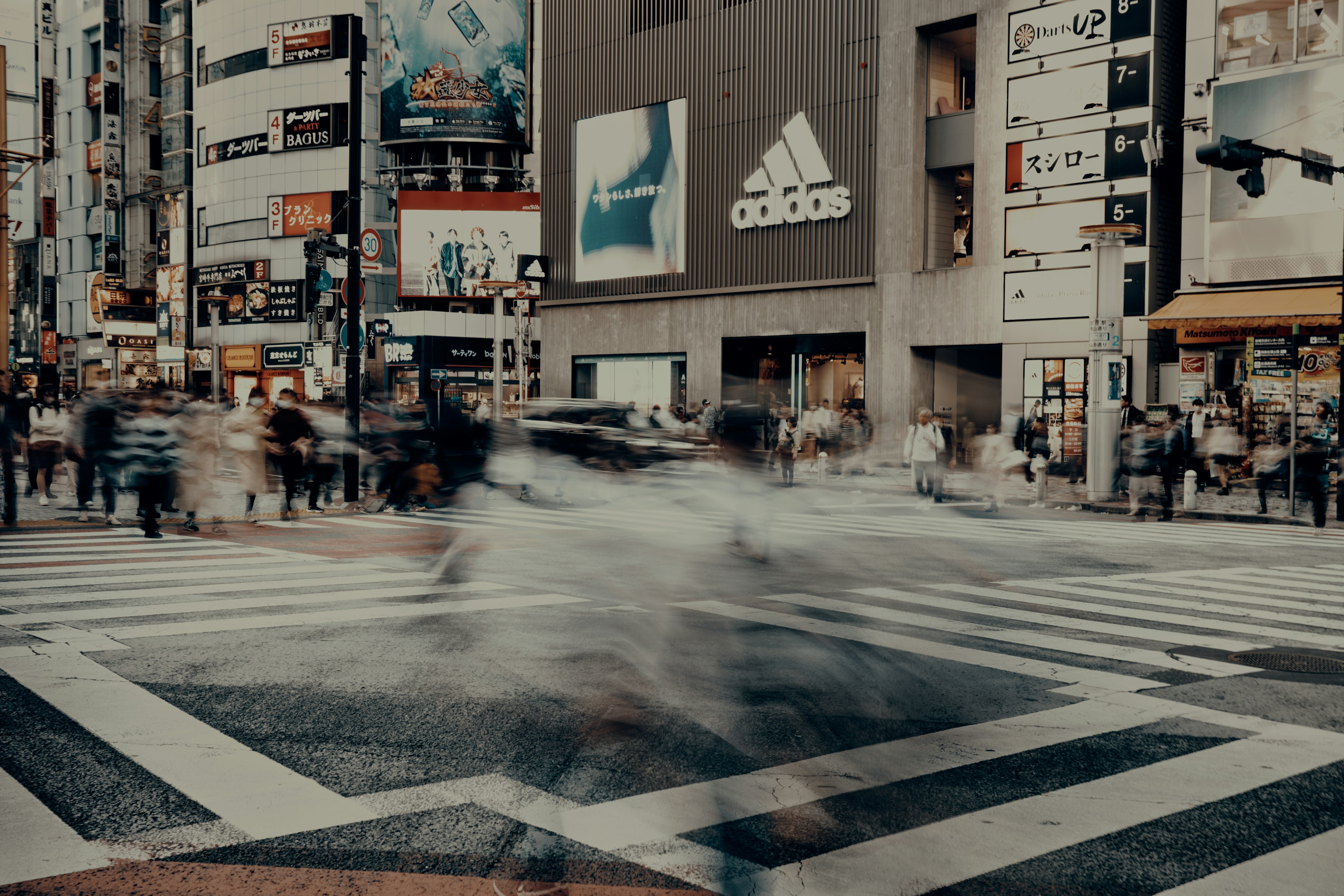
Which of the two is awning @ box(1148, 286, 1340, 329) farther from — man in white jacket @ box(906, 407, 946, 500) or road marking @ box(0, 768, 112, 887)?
road marking @ box(0, 768, 112, 887)

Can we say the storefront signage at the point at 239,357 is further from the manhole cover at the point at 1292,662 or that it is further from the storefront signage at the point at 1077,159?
the manhole cover at the point at 1292,662

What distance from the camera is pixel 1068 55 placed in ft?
95.4

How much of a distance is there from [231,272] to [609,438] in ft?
202

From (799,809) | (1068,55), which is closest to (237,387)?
(1068,55)

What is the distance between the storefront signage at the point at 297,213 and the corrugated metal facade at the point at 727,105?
2506cm

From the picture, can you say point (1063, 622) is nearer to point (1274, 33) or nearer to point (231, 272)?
point (1274, 33)

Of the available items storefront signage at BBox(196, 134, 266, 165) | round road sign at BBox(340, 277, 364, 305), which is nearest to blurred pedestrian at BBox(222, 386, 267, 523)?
round road sign at BBox(340, 277, 364, 305)

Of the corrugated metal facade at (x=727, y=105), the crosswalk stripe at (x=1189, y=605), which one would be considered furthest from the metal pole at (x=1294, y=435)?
the corrugated metal facade at (x=727, y=105)

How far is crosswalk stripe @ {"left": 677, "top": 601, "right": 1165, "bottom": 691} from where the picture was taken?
24.0 feet

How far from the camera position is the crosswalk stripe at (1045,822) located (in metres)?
4.12

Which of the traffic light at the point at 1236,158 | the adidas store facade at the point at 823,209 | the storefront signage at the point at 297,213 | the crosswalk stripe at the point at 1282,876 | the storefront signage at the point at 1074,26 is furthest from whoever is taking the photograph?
the storefront signage at the point at 297,213

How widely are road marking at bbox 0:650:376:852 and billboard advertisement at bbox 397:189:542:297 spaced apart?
52728 millimetres

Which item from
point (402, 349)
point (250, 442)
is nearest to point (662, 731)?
point (250, 442)

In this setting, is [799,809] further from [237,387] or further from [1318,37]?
[237,387]
